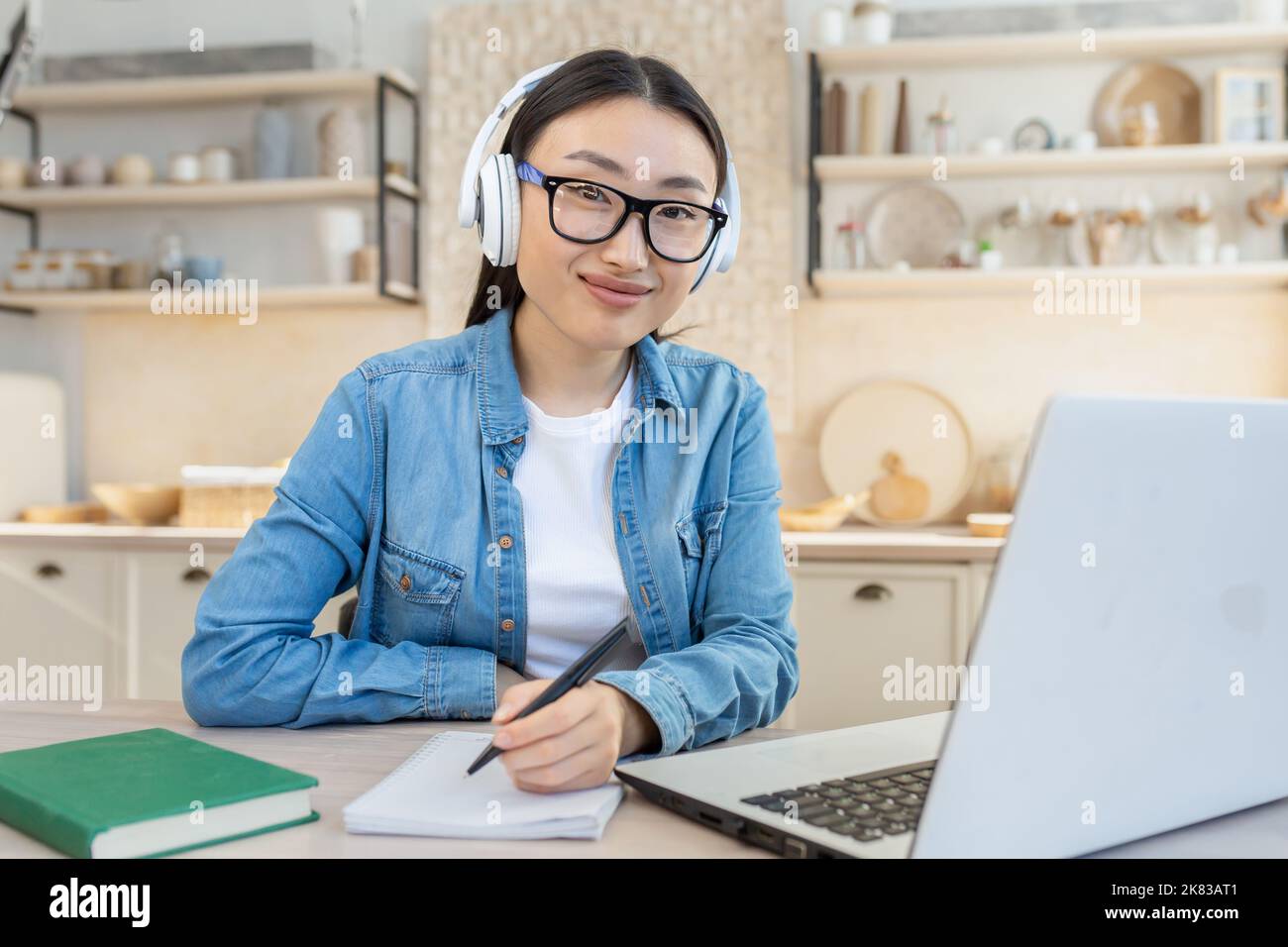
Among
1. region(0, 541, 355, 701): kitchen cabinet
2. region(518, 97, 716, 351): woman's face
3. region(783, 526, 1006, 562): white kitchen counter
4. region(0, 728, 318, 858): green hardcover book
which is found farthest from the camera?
region(0, 541, 355, 701): kitchen cabinet

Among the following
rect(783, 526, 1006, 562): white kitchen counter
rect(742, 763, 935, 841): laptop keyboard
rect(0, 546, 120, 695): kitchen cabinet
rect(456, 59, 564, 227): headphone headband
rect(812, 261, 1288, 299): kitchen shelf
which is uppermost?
rect(812, 261, 1288, 299): kitchen shelf

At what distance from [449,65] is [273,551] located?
8.64 feet

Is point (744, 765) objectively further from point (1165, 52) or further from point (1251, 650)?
point (1165, 52)

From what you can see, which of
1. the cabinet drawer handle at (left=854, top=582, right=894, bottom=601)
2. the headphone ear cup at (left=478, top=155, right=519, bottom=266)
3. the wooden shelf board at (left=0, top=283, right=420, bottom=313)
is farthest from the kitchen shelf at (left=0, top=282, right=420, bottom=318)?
the headphone ear cup at (left=478, top=155, right=519, bottom=266)

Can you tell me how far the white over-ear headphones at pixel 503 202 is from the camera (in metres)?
1.26

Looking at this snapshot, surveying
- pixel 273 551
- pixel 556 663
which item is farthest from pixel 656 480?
pixel 273 551

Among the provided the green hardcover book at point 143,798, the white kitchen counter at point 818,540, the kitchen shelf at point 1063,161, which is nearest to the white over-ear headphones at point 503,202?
the green hardcover book at point 143,798

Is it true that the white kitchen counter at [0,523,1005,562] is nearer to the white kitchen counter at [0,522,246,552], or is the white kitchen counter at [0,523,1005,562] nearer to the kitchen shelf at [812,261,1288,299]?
the white kitchen counter at [0,522,246,552]

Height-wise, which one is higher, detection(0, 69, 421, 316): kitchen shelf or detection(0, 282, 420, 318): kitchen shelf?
detection(0, 69, 421, 316): kitchen shelf

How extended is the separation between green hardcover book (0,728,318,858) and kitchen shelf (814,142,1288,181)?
105 inches

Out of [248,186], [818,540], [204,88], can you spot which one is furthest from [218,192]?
[818,540]

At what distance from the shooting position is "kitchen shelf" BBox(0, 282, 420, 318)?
10.8 feet

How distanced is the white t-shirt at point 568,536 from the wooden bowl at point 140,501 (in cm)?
215

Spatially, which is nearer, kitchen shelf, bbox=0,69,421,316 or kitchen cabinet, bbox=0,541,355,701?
kitchen cabinet, bbox=0,541,355,701
